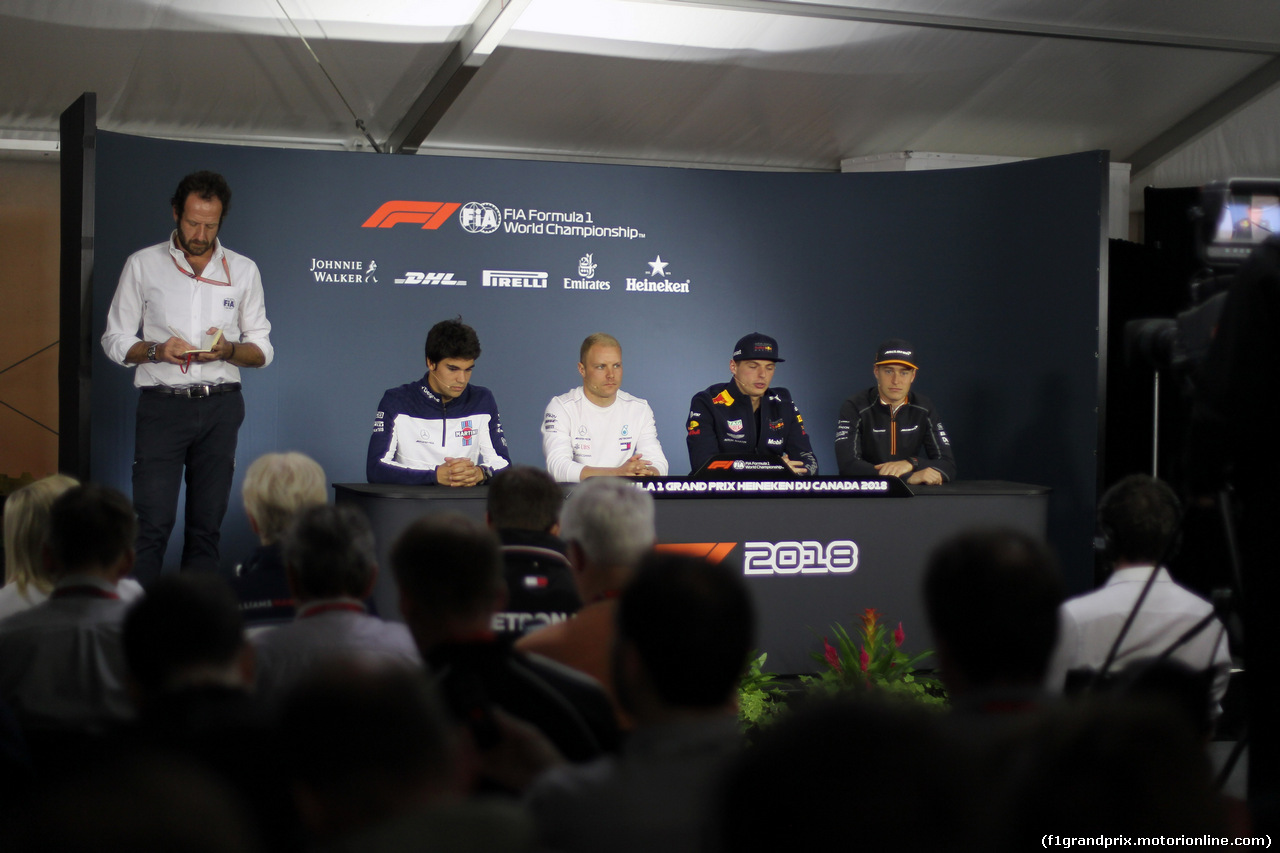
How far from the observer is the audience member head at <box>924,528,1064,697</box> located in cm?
126

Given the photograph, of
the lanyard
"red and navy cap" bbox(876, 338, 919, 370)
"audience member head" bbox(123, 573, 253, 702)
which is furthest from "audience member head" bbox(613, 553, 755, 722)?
"red and navy cap" bbox(876, 338, 919, 370)

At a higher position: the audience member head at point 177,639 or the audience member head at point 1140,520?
the audience member head at point 1140,520

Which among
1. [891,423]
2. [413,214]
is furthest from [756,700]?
[413,214]

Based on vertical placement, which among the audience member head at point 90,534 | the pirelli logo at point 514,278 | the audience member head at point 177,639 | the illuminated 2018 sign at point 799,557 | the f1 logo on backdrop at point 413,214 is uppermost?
the f1 logo on backdrop at point 413,214

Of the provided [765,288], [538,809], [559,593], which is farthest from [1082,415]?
[538,809]

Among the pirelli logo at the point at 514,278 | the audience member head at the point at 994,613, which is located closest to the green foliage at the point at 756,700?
the audience member head at the point at 994,613

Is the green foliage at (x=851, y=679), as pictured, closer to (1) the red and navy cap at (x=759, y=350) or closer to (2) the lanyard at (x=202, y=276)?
(1) the red and navy cap at (x=759, y=350)

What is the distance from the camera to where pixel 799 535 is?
389 cm

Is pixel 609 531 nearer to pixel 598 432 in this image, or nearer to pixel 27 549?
pixel 27 549

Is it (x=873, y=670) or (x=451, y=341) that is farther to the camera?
(x=451, y=341)

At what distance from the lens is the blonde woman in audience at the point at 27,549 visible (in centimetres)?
222

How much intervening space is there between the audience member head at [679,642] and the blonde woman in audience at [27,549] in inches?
56.4

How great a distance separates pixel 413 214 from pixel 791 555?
3086 millimetres

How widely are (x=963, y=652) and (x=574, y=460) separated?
346cm
